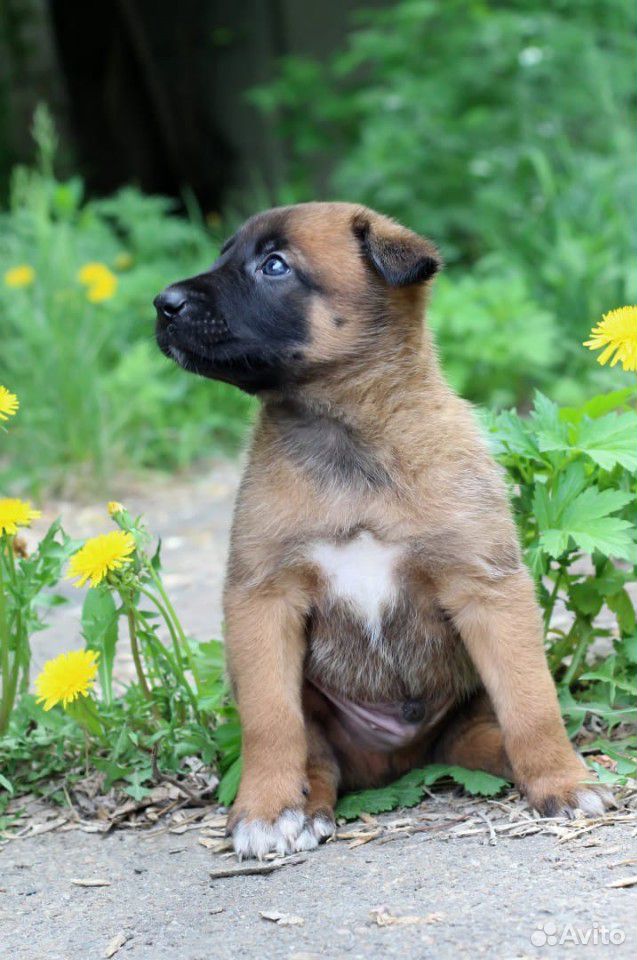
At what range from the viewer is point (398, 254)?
316 cm

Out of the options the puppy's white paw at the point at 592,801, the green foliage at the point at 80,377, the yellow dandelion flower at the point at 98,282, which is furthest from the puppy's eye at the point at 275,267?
the green foliage at the point at 80,377

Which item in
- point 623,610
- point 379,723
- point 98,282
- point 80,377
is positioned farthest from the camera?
point 80,377

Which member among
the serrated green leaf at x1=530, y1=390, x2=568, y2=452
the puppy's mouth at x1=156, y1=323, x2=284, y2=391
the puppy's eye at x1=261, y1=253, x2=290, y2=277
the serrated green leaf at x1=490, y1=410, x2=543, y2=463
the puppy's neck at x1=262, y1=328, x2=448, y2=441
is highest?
the puppy's eye at x1=261, y1=253, x2=290, y2=277

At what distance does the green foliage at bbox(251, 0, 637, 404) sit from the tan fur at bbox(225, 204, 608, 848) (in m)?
3.92

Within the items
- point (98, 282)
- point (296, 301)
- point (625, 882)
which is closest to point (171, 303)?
point (296, 301)

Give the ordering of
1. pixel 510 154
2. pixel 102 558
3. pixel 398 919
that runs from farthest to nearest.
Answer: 1. pixel 510 154
2. pixel 102 558
3. pixel 398 919

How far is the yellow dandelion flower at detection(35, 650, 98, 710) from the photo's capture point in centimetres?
309

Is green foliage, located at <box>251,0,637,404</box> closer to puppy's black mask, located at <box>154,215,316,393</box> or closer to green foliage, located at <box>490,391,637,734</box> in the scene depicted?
green foliage, located at <box>490,391,637,734</box>

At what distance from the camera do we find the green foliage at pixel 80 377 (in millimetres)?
6961

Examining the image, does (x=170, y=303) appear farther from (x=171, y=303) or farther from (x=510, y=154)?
(x=510, y=154)

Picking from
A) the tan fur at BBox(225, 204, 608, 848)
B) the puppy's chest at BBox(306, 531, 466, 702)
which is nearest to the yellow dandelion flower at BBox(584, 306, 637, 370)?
the tan fur at BBox(225, 204, 608, 848)

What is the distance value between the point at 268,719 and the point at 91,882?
1.79 ft

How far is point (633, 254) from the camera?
7.30 metres

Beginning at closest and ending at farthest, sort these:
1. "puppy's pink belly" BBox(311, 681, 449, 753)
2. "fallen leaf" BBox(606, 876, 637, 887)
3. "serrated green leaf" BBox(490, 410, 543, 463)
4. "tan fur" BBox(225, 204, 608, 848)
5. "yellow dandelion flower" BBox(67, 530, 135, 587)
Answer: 1. "fallen leaf" BBox(606, 876, 637, 887)
2. "tan fur" BBox(225, 204, 608, 848)
3. "yellow dandelion flower" BBox(67, 530, 135, 587)
4. "puppy's pink belly" BBox(311, 681, 449, 753)
5. "serrated green leaf" BBox(490, 410, 543, 463)
